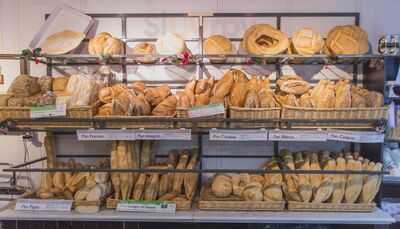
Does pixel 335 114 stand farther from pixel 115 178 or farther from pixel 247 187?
pixel 115 178

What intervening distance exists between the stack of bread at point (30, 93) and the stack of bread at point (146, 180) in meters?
0.45

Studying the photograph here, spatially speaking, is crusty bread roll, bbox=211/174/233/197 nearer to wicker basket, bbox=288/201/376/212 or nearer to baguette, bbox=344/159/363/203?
wicker basket, bbox=288/201/376/212

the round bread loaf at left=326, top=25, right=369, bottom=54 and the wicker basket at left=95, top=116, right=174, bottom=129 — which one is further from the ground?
the round bread loaf at left=326, top=25, right=369, bottom=54

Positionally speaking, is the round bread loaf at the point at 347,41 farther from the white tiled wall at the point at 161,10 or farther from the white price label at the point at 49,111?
the white price label at the point at 49,111

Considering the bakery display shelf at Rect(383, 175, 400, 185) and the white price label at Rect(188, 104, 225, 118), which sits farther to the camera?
the bakery display shelf at Rect(383, 175, 400, 185)

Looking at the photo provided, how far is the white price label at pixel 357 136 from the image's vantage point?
5.84ft

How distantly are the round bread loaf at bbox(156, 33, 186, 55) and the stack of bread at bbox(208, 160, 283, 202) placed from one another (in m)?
0.76

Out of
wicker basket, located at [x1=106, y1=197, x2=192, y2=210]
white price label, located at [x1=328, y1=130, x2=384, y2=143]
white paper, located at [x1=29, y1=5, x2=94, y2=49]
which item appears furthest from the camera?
white paper, located at [x1=29, y1=5, x2=94, y2=49]

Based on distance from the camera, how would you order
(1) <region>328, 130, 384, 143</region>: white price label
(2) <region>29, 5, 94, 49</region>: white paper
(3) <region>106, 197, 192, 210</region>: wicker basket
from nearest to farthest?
1. (1) <region>328, 130, 384, 143</region>: white price label
2. (3) <region>106, 197, 192, 210</region>: wicker basket
3. (2) <region>29, 5, 94, 49</region>: white paper

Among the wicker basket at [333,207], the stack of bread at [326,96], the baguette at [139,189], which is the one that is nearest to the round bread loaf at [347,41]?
the stack of bread at [326,96]

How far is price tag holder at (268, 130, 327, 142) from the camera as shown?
5.93ft

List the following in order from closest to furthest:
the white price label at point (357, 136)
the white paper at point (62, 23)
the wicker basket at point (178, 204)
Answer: the white price label at point (357, 136)
the wicker basket at point (178, 204)
the white paper at point (62, 23)

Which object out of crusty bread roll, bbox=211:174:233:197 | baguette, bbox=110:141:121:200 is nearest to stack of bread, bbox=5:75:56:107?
baguette, bbox=110:141:121:200

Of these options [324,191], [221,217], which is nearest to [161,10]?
[221,217]
